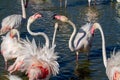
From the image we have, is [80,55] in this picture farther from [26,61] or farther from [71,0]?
[71,0]

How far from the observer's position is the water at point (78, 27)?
12273mm

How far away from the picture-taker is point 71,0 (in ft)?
84.5

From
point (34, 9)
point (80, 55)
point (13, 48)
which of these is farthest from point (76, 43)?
point (34, 9)

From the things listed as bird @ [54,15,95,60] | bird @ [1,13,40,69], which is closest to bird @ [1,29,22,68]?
bird @ [1,13,40,69]

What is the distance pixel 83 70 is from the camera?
41.2 ft

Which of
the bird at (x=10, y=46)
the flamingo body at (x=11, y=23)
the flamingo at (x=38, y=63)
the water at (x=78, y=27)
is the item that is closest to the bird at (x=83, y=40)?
the water at (x=78, y=27)

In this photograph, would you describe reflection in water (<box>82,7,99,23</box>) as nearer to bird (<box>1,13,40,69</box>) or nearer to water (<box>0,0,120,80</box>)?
water (<box>0,0,120,80</box>)

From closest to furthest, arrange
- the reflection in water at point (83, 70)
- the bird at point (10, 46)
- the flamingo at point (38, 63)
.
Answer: the flamingo at point (38, 63) < the reflection in water at point (83, 70) < the bird at point (10, 46)

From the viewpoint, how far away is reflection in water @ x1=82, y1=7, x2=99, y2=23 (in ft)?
65.9

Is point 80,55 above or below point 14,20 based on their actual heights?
below

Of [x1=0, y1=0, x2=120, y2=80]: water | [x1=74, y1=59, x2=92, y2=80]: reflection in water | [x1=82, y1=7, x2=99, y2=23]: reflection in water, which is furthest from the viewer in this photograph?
[x1=82, y1=7, x2=99, y2=23]: reflection in water

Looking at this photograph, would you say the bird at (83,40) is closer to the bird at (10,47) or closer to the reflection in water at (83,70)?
the reflection in water at (83,70)

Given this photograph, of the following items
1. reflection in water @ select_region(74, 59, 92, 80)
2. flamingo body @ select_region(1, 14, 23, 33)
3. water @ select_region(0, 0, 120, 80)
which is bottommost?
reflection in water @ select_region(74, 59, 92, 80)

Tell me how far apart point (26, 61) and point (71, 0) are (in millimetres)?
16188
